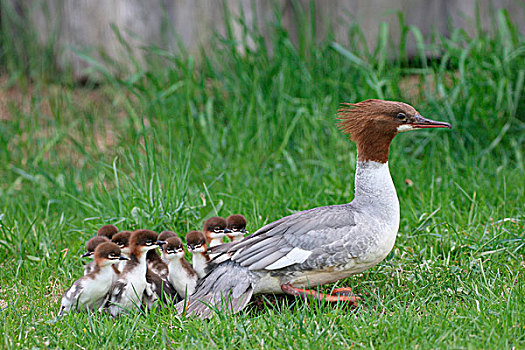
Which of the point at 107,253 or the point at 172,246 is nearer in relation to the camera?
the point at 107,253

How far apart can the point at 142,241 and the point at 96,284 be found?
36 cm

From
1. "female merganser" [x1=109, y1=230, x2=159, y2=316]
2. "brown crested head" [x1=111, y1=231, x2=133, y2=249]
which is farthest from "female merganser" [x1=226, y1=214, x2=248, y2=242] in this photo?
"brown crested head" [x1=111, y1=231, x2=133, y2=249]

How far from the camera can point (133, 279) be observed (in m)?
3.54

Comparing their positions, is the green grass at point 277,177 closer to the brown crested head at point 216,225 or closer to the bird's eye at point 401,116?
the brown crested head at point 216,225

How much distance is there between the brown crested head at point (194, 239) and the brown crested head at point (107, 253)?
43 cm

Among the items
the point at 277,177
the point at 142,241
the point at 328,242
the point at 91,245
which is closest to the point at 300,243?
the point at 328,242

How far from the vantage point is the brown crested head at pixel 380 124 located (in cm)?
356

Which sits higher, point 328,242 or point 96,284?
point 328,242

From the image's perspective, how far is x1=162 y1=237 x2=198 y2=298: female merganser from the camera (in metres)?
3.62

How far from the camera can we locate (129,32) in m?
6.62

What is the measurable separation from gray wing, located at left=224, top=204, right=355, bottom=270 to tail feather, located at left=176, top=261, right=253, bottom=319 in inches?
2.7

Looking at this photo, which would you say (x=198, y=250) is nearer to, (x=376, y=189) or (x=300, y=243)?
(x=300, y=243)

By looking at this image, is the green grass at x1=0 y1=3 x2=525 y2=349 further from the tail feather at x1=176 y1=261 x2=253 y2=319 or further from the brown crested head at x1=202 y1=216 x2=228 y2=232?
the brown crested head at x1=202 y1=216 x2=228 y2=232

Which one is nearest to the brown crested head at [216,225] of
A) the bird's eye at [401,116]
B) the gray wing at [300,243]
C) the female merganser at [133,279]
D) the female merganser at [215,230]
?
the female merganser at [215,230]
